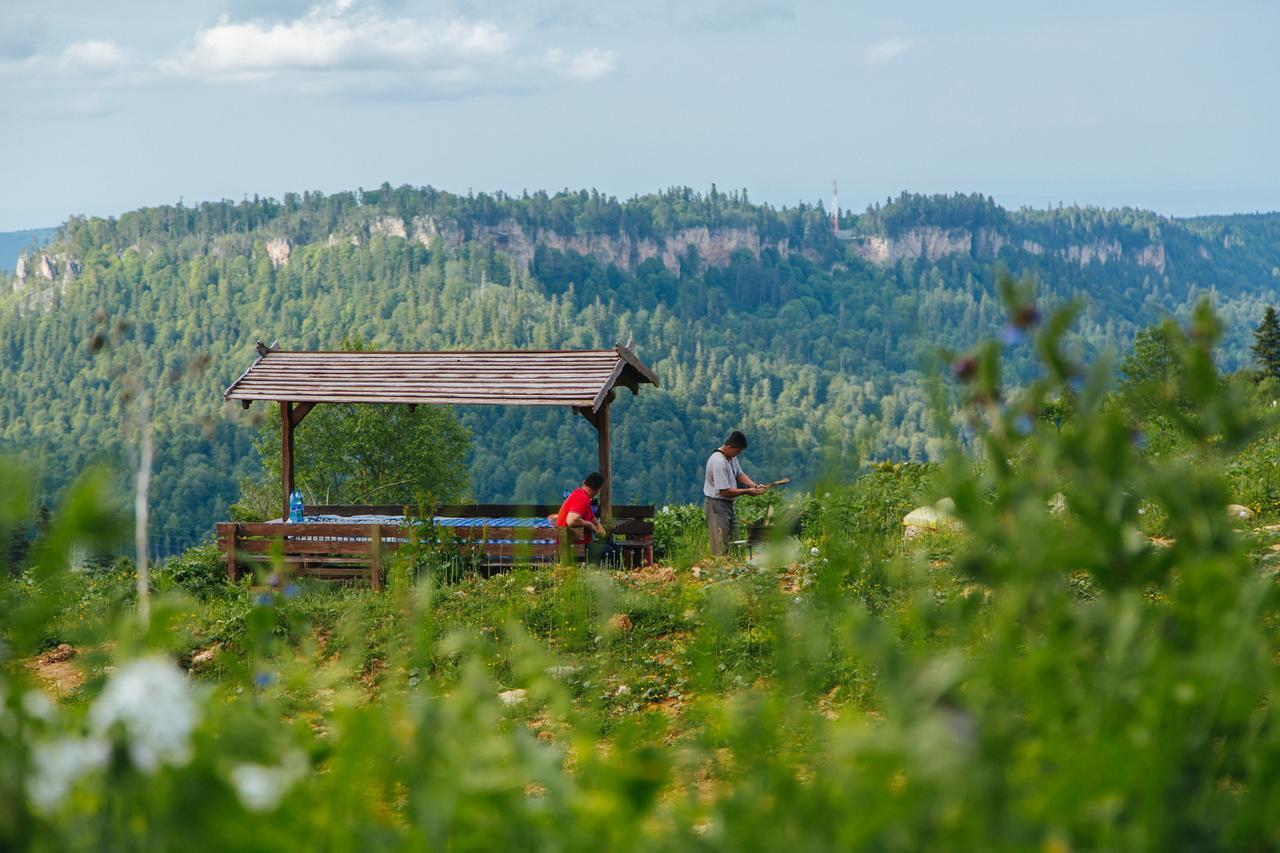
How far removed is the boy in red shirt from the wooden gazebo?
96cm

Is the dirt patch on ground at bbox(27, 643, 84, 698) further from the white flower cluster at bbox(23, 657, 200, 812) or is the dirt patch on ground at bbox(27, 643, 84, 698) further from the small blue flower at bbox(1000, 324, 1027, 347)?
the small blue flower at bbox(1000, 324, 1027, 347)

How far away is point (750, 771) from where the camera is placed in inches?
56.3

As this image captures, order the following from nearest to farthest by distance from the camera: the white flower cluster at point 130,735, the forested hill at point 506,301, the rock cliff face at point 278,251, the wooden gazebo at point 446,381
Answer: the white flower cluster at point 130,735, the wooden gazebo at point 446,381, the forested hill at point 506,301, the rock cliff face at point 278,251

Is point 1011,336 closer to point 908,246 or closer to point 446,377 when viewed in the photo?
point 446,377

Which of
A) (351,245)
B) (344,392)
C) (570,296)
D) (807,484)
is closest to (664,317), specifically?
(570,296)

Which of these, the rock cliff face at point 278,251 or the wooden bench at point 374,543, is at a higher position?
the rock cliff face at point 278,251

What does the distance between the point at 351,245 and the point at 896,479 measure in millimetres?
139958

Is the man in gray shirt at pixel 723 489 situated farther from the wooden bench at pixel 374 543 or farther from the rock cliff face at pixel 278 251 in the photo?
the rock cliff face at pixel 278 251

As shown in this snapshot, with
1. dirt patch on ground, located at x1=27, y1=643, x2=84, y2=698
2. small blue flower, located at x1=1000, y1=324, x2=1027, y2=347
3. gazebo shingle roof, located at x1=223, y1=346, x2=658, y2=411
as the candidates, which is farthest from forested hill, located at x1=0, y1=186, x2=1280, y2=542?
small blue flower, located at x1=1000, y1=324, x2=1027, y2=347

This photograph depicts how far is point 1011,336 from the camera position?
1.53 m

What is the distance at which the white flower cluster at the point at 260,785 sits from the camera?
1.09 meters

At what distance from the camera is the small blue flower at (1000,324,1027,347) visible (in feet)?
4.81

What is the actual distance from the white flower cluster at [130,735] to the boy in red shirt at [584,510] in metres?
10.4

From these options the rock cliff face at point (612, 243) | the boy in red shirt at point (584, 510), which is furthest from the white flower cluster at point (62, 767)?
the rock cliff face at point (612, 243)
